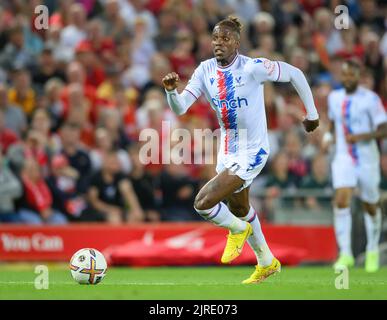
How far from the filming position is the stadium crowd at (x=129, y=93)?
17.3 m

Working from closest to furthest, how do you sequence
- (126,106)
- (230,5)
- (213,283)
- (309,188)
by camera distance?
(213,283) → (309,188) → (126,106) → (230,5)

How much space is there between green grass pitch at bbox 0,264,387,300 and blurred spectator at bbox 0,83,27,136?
3734 mm

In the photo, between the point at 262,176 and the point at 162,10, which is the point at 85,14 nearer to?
the point at 162,10

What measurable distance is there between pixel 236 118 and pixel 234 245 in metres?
1.42

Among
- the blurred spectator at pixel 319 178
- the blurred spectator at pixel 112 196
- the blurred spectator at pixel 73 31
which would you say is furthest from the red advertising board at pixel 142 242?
A: the blurred spectator at pixel 73 31

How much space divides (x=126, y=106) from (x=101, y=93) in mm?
585

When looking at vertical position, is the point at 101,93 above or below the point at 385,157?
above

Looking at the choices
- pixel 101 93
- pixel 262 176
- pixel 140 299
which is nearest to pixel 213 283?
pixel 140 299

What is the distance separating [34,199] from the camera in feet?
55.4

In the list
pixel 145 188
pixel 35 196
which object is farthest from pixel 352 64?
pixel 35 196

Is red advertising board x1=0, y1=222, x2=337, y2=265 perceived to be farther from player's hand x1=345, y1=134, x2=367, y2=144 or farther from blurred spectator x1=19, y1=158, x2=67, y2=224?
player's hand x1=345, y1=134, x2=367, y2=144

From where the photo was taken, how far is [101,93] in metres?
19.3

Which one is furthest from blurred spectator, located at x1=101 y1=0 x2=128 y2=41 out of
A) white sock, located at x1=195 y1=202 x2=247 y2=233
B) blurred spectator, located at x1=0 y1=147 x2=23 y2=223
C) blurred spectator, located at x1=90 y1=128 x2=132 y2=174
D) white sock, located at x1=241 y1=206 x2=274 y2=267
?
white sock, located at x1=195 y1=202 x2=247 y2=233

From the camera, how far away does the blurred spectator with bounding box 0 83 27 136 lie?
17719 mm
